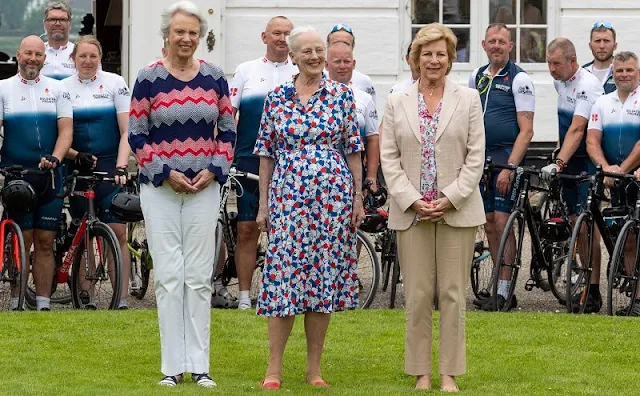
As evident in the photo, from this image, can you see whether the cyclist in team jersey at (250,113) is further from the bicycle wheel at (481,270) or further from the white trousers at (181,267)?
the white trousers at (181,267)

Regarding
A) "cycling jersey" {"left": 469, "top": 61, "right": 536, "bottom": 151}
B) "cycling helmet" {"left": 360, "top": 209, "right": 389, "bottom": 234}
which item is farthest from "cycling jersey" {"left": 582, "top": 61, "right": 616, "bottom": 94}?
"cycling helmet" {"left": 360, "top": 209, "right": 389, "bottom": 234}

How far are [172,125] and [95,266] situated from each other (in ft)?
11.5

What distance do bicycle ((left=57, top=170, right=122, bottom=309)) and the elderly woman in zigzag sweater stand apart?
3.05 metres

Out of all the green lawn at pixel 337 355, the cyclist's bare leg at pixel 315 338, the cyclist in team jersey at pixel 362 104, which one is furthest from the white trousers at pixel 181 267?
the cyclist in team jersey at pixel 362 104

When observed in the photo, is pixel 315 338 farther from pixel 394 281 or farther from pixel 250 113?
pixel 250 113

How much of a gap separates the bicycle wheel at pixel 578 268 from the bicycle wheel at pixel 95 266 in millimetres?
3336

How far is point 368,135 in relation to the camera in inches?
491

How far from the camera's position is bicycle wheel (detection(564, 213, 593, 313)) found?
40.4 feet

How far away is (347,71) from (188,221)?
3.50 meters

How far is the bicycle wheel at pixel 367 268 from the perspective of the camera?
12.4 metres

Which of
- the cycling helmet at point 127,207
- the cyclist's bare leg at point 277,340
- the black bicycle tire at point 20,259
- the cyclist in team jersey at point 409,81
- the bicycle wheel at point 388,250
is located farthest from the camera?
the bicycle wheel at point 388,250

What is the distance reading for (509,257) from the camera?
12656 millimetres

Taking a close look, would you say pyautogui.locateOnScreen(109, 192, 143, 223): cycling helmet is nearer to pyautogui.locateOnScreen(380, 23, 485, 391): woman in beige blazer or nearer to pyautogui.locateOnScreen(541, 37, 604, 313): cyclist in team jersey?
pyautogui.locateOnScreen(380, 23, 485, 391): woman in beige blazer

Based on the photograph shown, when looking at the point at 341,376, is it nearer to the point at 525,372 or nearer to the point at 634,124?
the point at 525,372
